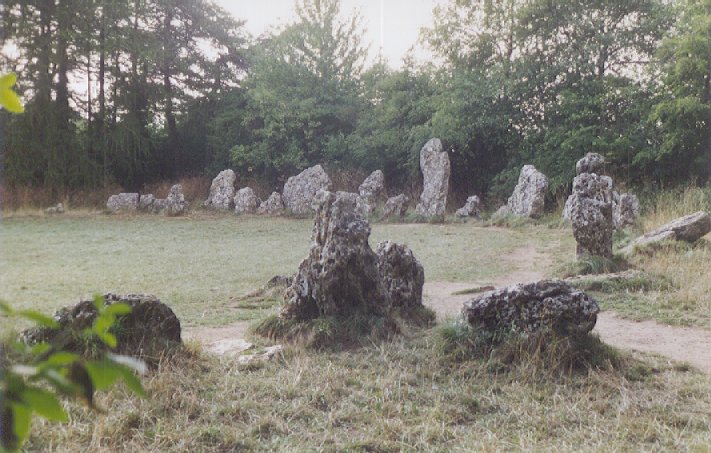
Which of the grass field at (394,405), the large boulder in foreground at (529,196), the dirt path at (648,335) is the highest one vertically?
the large boulder in foreground at (529,196)

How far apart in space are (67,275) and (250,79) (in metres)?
13.9

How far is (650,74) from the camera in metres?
16.4

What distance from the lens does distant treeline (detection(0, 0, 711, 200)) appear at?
16.6 meters

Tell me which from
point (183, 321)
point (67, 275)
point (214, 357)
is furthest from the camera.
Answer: point (67, 275)

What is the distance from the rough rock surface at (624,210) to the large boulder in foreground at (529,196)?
2.60m

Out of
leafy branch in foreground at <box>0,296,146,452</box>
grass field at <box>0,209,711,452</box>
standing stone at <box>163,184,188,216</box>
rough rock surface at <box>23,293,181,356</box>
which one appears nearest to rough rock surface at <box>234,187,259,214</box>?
standing stone at <box>163,184,188,216</box>

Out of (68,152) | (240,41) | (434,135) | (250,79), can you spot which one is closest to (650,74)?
(434,135)

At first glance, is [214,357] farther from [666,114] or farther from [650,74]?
[650,74]

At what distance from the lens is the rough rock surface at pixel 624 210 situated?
12.2 meters

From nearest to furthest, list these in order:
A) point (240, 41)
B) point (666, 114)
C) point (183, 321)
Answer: point (183, 321)
point (666, 114)
point (240, 41)

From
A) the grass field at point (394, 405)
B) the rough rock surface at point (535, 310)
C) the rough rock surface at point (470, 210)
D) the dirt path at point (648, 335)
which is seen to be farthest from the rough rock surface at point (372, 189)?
the rough rock surface at point (535, 310)

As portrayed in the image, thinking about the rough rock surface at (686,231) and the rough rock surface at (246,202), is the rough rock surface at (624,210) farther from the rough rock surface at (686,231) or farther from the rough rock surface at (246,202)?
the rough rock surface at (246,202)

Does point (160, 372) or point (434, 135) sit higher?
point (434, 135)

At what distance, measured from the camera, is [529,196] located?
1566 cm
